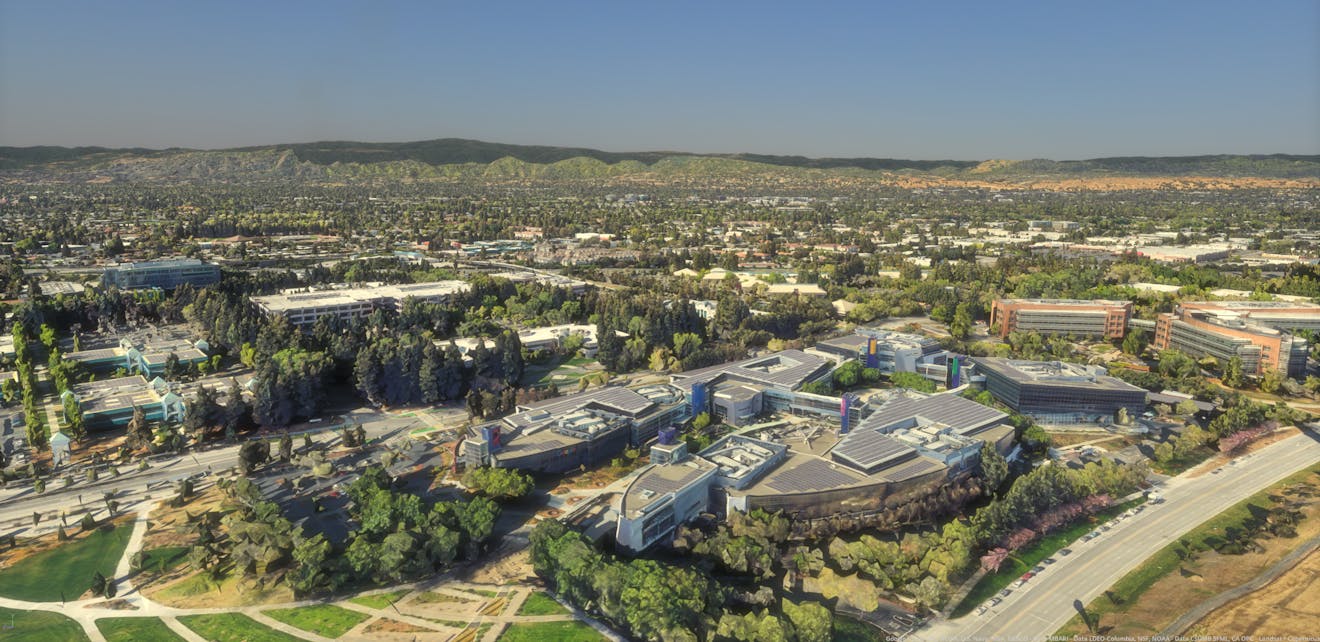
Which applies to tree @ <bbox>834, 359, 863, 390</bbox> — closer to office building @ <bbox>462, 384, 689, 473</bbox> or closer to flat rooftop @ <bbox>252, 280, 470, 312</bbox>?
office building @ <bbox>462, 384, 689, 473</bbox>

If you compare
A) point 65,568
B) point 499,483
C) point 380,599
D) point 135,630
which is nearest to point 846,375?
point 499,483

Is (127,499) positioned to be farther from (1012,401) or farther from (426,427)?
(1012,401)

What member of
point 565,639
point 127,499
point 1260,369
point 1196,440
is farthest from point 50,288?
point 1260,369

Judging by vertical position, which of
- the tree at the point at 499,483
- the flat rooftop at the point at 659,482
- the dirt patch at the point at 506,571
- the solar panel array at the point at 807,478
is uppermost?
the flat rooftop at the point at 659,482

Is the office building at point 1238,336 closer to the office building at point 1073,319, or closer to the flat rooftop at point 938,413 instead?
the office building at point 1073,319

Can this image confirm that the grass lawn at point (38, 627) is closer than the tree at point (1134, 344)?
Yes

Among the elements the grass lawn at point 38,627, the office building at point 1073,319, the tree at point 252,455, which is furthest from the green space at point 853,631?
the office building at point 1073,319

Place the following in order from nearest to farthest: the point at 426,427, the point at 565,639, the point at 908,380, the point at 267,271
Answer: the point at 565,639
the point at 426,427
the point at 908,380
the point at 267,271
